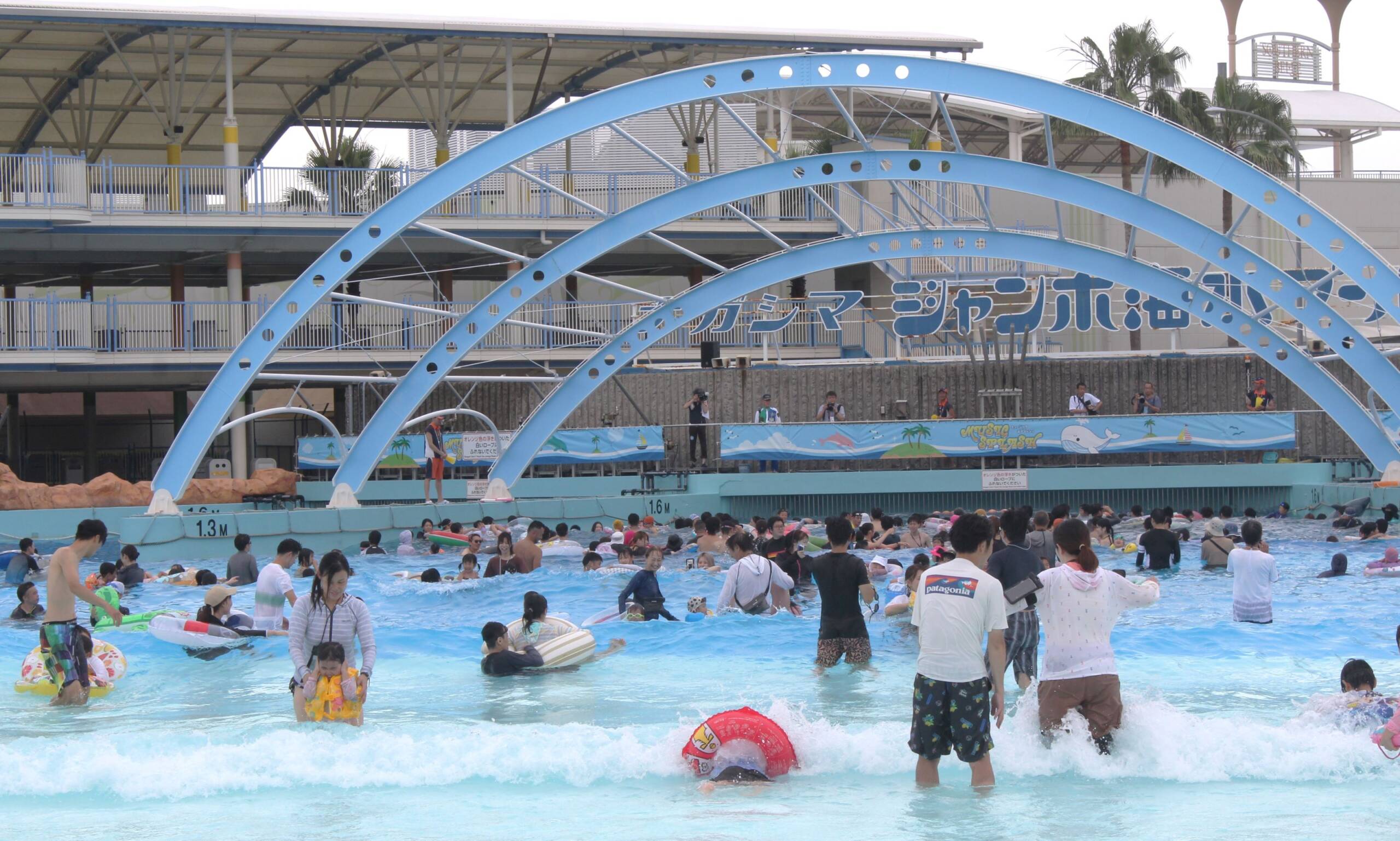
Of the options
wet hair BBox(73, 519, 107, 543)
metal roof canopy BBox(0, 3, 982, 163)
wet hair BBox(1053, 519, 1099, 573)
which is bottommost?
wet hair BBox(1053, 519, 1099, 573)

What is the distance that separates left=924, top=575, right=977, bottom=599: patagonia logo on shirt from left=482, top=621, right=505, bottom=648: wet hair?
20.3ft

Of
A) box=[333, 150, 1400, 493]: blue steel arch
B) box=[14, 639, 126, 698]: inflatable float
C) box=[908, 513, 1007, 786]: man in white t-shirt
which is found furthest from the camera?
box=[333, 150, 1400, 493]: blue steel arch

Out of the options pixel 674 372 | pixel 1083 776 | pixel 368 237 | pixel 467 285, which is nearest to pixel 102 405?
pixel 467 285

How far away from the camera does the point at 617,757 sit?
9930mm

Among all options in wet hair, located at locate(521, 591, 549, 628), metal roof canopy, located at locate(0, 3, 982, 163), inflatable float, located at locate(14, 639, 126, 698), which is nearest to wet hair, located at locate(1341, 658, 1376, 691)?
wet hair, located at locate(521, 591, 549, 628)

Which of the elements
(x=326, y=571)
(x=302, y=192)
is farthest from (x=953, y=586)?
(x=302, y=192)

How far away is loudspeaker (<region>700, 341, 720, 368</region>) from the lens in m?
34.2

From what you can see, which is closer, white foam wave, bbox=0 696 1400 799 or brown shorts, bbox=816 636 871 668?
white foam wave, bbox=0 696 1400 799

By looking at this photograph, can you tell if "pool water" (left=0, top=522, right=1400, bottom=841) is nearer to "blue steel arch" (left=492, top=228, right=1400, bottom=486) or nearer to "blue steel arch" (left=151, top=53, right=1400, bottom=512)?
"blue steel arch" (left=151, top=53, right=1400, bottom=512)

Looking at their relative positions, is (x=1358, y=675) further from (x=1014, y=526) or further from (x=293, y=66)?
(x=293, y=66)

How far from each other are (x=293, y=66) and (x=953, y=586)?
114 ft

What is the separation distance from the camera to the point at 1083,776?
9305 millimetres

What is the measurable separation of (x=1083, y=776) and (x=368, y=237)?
1596 cm

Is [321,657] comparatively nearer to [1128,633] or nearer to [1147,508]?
[1128,633]
